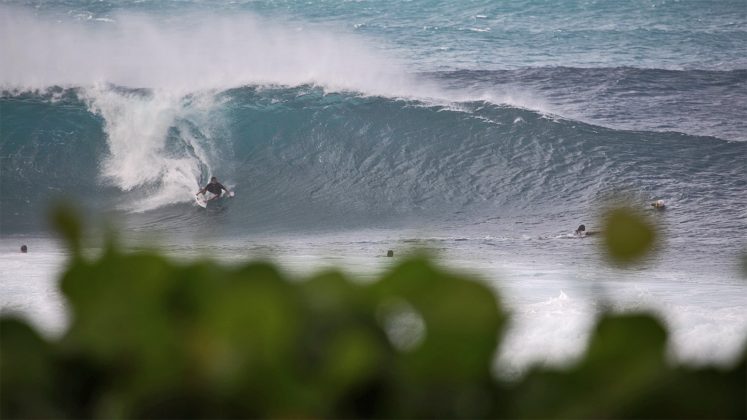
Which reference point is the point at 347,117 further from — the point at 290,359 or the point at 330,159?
the point at 290,359

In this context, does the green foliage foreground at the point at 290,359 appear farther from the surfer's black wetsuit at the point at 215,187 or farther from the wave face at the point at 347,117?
the surfer's black wetsuit at the point at 215,187

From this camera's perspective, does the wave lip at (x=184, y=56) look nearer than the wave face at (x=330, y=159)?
Result: No

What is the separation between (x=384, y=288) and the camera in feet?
0.83

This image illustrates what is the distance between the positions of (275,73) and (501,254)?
5.76 meters

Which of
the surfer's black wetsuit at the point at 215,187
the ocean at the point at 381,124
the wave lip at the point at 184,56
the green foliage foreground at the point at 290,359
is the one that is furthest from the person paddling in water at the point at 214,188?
the green foliage foreground at the point at 290,359

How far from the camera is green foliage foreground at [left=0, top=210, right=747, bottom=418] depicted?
220 millimetres

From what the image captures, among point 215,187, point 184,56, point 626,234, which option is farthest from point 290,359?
point 184,56

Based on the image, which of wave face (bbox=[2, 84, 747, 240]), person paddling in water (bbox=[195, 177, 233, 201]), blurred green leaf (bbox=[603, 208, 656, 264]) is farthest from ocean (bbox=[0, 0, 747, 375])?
blurred green leaf (bbox=[603, 208, 656, 264])

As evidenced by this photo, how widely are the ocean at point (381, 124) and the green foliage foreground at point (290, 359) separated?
21.0ft

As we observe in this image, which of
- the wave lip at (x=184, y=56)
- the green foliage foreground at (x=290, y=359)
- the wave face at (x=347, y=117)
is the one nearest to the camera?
the green foliage foreground at (x=290, y=359)

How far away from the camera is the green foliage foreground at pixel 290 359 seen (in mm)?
220

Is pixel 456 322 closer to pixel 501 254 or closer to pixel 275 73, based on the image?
pixel 501 254

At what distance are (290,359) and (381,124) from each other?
1141 cm

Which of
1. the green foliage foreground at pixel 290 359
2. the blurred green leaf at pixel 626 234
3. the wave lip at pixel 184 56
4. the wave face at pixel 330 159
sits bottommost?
the wave face at pixel 330 159
